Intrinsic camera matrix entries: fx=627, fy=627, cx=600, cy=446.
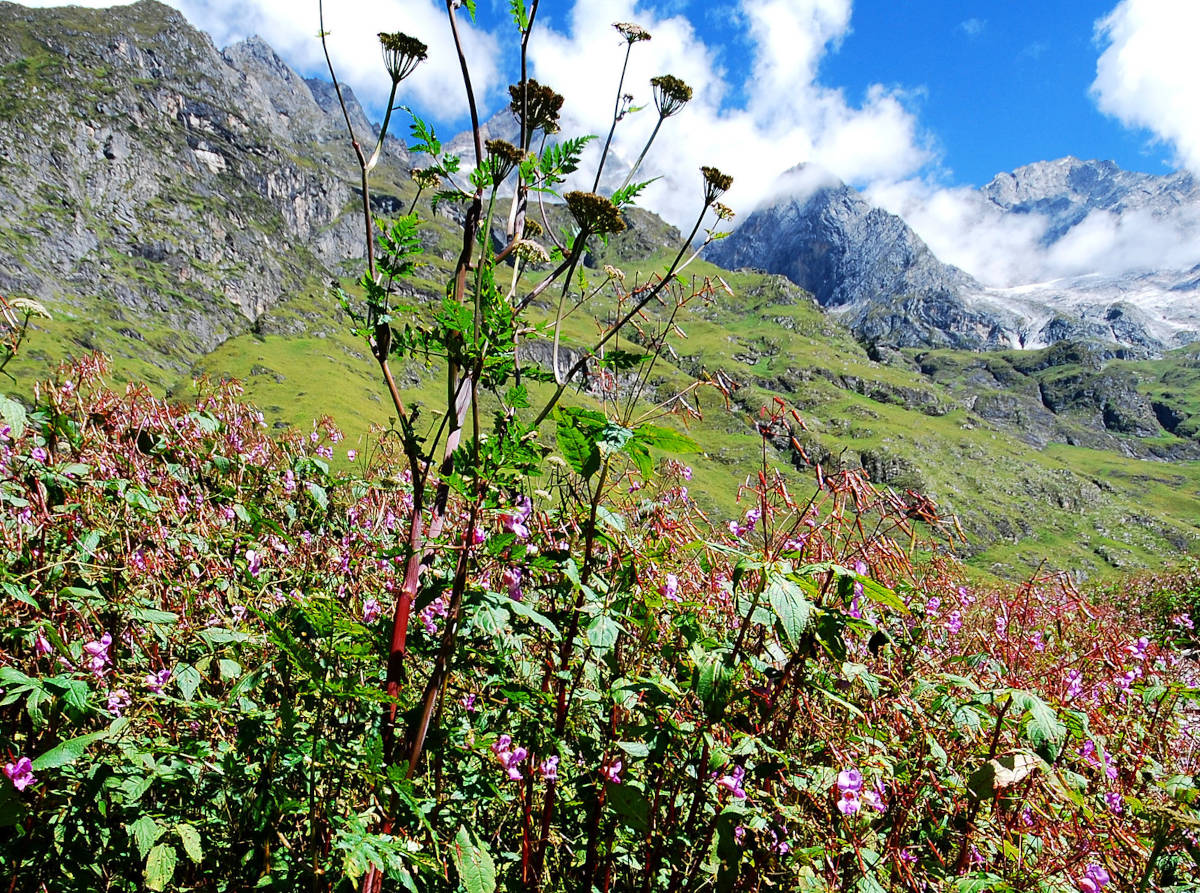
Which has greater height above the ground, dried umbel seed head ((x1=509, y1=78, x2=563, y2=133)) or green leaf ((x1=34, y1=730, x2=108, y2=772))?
dried umbel seed head ((x1=509, y1=78, x2=563, y2=133))

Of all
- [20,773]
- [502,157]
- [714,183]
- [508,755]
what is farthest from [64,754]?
[714,183]

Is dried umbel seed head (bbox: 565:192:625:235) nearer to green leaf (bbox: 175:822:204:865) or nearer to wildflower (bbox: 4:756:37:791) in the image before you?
green leaf (bbox: 175:822:204:865)

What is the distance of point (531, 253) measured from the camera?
248 centimetres

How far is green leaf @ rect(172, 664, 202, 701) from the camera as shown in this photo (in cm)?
238

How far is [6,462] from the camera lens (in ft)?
11.8

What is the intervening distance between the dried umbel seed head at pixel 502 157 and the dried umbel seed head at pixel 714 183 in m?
1.44

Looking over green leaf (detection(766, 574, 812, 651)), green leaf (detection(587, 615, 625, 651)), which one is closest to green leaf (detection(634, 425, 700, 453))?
green leaf (detection(766, 574, 812, 651))

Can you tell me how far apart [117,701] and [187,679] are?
27cm

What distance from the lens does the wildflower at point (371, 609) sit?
11.0 ft

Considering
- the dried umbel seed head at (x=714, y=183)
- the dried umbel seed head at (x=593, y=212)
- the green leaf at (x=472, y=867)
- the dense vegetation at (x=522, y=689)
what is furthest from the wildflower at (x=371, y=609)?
the dried umbel seed head at (x=714, y=183)

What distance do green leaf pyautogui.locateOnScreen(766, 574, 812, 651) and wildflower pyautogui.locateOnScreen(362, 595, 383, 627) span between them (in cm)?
225

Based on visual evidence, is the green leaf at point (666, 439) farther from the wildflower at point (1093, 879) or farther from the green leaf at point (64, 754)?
the wildflower at point (1093, 879)

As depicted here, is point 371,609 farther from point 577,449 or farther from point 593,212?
point 593,212

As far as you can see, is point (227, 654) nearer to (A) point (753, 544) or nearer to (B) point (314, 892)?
(B) point (314, 892)
